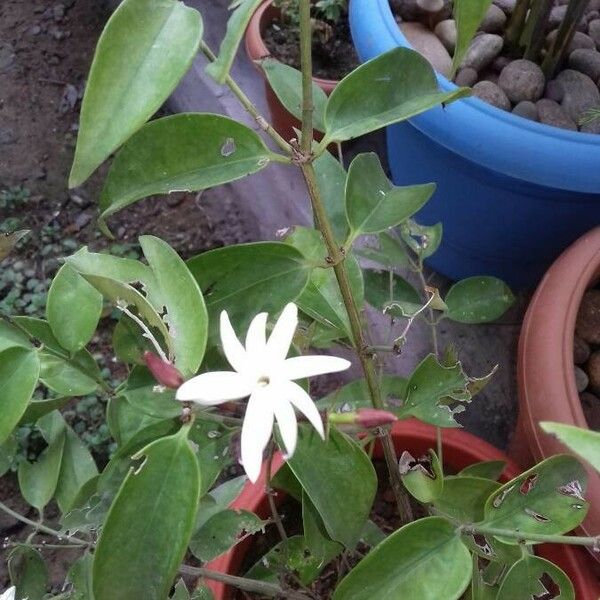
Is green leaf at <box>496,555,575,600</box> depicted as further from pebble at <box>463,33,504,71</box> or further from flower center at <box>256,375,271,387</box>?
pebble at <box>463,33,504,71</box>

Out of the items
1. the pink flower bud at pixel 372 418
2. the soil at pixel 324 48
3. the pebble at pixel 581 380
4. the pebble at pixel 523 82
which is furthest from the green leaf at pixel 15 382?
the soil at pixel 324 48

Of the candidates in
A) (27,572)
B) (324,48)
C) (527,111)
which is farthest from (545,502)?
(324,48)

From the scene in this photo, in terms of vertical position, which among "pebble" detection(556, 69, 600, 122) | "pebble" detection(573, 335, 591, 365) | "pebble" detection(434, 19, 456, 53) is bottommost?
"pebble" detection(573, 335, 591, 365)

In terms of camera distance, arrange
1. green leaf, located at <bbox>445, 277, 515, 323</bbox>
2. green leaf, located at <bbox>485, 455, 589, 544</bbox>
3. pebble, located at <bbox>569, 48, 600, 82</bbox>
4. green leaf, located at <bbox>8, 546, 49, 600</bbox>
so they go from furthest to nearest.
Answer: pebble, located at <bbox>569, 48, 600, 82</bbox>, green leaf, located at <bbox>445, 277, 515, 323</bbox>, green leaf, located at <bbox>8, 546, 49, 600</bbox>, green leaf, located at <bbox>485, 455, 589, 544</bbox>

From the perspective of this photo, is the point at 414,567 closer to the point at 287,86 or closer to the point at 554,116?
the point at 287,86

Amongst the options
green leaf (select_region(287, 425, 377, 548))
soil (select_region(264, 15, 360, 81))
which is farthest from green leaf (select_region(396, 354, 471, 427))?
soil (select_region(264, 15, 360, 81))

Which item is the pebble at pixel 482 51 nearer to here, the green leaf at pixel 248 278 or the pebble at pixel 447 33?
the pebble at pixel 447 33
